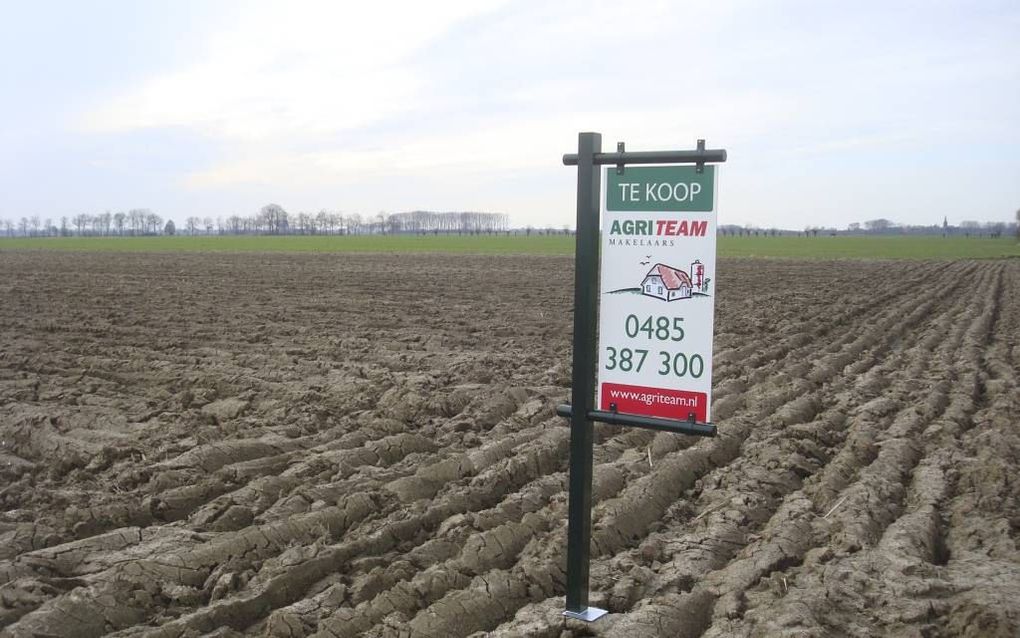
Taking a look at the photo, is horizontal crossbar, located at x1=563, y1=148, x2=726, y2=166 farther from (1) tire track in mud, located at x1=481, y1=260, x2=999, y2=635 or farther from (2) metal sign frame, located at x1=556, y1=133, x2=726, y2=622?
(1) tire track in mud, located at x1=481, y1=260, x2=999, y2=635

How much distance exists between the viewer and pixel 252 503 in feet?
20.1

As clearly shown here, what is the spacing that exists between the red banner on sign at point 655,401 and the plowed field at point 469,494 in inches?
43.8

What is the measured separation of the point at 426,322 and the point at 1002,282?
80.8 feet

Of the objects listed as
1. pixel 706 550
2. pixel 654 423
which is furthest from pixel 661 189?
pixel 706 550

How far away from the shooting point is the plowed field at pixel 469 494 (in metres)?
4.64

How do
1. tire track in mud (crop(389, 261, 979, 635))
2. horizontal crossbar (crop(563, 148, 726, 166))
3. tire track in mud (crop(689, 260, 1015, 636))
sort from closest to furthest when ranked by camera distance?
horizontal crossbar (crop(563, 148, 726, 166)) < tire track in mud (crop(389, 261, 979, 635)) < tire track in mud (crop(689, 260, 1015, 636))

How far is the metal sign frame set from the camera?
424 centimetres

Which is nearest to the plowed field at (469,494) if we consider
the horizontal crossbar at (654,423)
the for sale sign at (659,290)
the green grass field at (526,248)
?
the horizontal crossbar at (654,423)

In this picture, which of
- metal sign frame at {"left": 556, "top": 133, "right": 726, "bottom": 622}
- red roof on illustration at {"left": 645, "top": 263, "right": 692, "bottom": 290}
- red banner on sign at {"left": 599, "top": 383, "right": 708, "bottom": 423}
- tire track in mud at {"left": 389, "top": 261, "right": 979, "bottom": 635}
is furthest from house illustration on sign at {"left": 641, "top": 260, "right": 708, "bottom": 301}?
tire track in mud at {"left": 389, "top": 261, "right": 979, "bottom": 635}

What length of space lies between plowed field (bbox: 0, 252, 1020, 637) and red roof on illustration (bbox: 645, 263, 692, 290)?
1754mm

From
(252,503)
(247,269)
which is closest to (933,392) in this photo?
(252,503)

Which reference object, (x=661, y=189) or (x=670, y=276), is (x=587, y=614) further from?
(x=661, y=189)

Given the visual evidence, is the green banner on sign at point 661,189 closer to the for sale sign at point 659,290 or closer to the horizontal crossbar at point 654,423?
the for sale sign at point 659,290

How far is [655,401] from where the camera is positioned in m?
4.36
